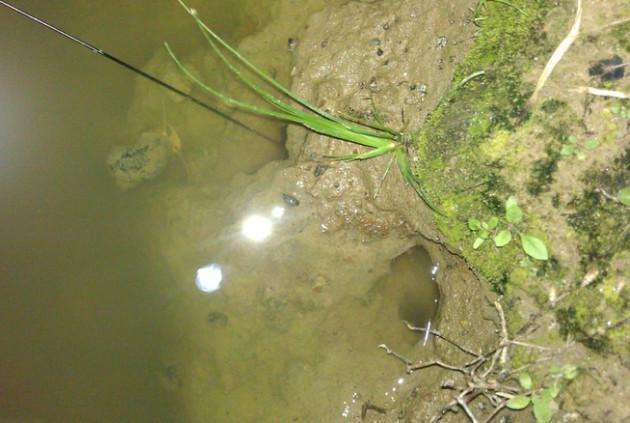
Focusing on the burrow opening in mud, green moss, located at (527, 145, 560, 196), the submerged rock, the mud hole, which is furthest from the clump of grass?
the submerged rock

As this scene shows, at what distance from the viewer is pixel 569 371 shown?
79.7 inches

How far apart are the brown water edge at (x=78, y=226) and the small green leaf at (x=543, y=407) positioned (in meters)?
2.24

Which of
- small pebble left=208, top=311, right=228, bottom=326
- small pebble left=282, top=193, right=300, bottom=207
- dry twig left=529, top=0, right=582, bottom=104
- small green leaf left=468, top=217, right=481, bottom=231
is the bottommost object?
small green leaf left=468, top=217, right=481, bottom=231

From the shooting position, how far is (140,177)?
3555 mm

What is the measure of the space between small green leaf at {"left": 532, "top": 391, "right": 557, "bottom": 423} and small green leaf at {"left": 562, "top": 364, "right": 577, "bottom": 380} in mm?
115

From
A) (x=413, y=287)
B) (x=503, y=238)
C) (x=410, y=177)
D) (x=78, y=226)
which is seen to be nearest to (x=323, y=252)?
(x=413, y=287)

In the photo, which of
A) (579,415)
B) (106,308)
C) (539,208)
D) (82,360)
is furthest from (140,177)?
(579,415)

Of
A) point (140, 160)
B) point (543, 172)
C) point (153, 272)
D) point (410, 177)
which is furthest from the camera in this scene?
point (140, 160)

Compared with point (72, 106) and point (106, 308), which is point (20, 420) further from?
point (72, 106)

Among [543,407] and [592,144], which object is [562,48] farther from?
[543,407]

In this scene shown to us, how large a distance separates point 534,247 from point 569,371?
55cm

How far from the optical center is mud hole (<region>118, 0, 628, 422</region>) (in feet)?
8.89

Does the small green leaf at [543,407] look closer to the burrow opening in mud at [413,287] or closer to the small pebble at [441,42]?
the burrow opening in mud at [413,287]

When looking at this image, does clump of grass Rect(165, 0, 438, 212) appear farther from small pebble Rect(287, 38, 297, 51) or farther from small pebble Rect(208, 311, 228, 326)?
small pebble Rect(208, 311, 228, 326)
